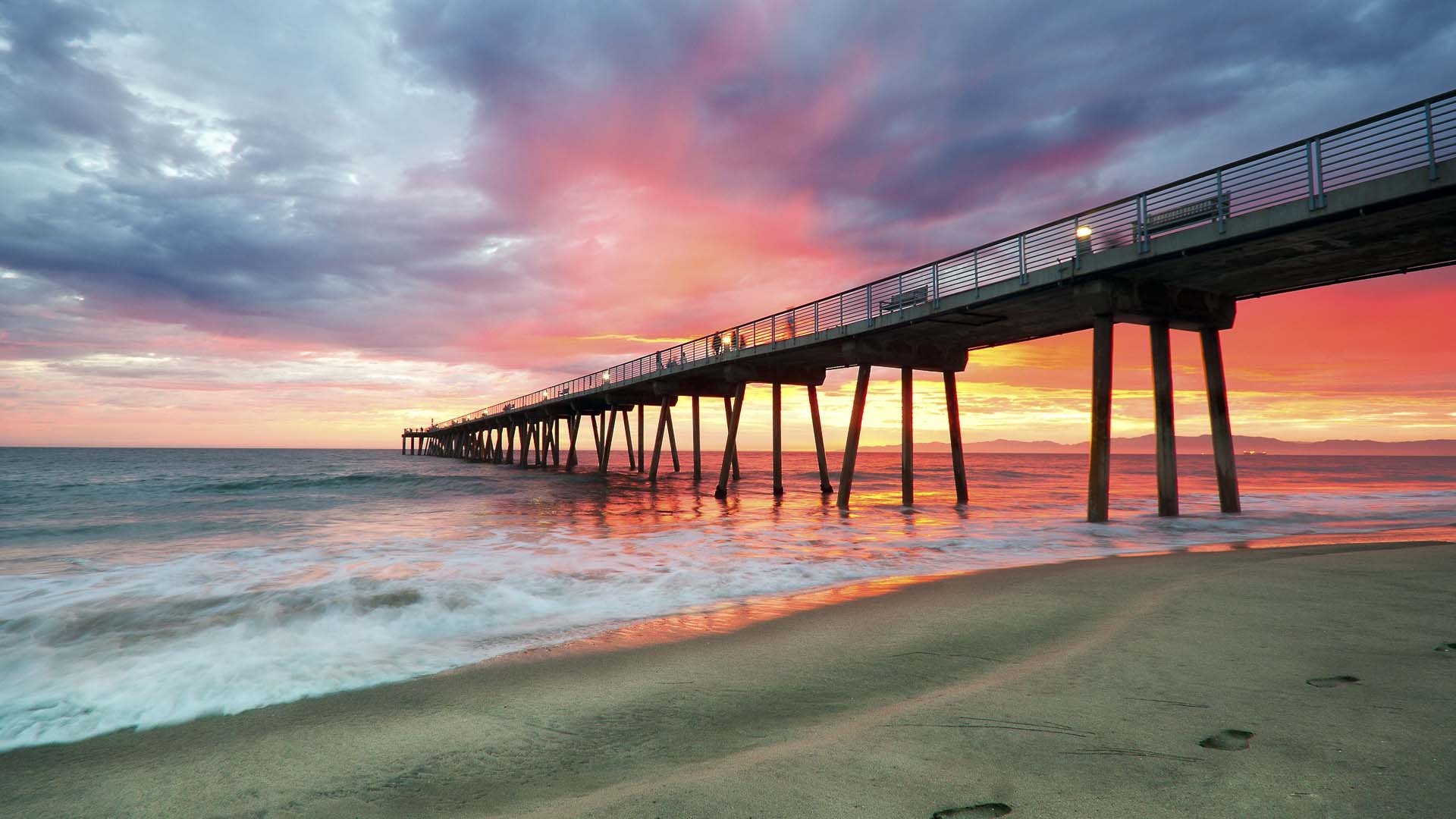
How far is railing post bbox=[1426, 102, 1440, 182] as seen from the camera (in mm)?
9109

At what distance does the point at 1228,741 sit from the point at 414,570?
400 inches

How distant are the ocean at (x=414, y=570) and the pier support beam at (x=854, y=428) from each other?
0.81 m

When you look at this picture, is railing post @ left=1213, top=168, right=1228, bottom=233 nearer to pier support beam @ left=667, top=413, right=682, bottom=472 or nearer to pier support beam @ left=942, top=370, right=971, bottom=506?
pier support beam @ left=942, top=370, right=971, bottom=506

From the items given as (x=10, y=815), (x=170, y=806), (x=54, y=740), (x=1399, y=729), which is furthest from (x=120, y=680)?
(x=1399, y=729)

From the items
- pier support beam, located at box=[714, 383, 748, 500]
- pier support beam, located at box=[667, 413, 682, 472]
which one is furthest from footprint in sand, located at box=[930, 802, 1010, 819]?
pier support beam, located at box=[667, 413, 682, 472]

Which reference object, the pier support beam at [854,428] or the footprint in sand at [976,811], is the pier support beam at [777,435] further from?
the footprint in sand at [976,811]

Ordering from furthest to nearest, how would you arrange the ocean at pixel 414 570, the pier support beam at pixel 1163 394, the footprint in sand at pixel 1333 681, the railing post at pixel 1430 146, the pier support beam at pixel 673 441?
the pier support beam at pixel 673 441, the pier support beam at pixel 1163 394, the railing post at pixel 1430 146, the ocean at pixel 414 570, the footprint in sand at pixel 1333 681

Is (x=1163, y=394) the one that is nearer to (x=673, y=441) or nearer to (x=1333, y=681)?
(x=1333, y=681)

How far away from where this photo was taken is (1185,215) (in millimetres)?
11891

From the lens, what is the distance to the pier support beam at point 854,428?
20.1 meters

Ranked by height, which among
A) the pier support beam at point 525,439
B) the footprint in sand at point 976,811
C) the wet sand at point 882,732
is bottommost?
the wet sand at point 882,732

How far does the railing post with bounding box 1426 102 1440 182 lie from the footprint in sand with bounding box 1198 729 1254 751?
1096 centimetres

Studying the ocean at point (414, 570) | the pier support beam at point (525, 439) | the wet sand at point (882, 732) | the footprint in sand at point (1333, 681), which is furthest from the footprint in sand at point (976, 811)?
the pier support beam at point (525, 439)

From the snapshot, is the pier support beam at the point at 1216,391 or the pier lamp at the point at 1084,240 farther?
the pier support beam at the point at 1216,391
